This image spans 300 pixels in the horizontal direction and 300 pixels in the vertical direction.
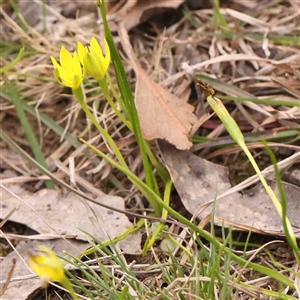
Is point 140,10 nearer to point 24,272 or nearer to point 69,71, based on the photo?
point 69,71

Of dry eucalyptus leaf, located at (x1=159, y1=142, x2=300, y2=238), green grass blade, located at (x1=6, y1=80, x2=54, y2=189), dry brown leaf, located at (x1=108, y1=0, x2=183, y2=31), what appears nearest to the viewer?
dry eucalyptus leaf, located at (x1=159, y1=142, x2=300, y2=238)

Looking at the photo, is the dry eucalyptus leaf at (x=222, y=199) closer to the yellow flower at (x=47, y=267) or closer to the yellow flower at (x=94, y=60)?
the yellow flower at (x=94, y=60)

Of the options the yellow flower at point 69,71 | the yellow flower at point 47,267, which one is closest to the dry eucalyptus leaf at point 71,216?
the yellow flower at point 69,71

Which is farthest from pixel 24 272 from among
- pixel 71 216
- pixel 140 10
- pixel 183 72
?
pixel 140 10

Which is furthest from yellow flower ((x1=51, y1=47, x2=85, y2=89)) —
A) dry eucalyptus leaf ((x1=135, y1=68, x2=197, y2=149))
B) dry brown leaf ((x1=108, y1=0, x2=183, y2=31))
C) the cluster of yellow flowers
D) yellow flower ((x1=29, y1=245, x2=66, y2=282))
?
dry brown leaf ((x1=108, y1=0, x2=183, y2=31))

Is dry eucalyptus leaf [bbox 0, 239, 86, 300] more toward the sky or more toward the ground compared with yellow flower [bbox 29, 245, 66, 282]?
more toward the ground

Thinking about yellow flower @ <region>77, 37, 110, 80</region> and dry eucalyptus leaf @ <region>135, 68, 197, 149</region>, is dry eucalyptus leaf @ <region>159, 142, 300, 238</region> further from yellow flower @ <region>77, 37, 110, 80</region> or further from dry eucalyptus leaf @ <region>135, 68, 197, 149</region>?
yellow flower @ <region>77, 37, 110, 80</region>

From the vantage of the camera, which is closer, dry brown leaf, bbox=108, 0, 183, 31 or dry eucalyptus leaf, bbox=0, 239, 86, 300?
dry eucalyptus leaf, bbox=0, 239, 86, 300
